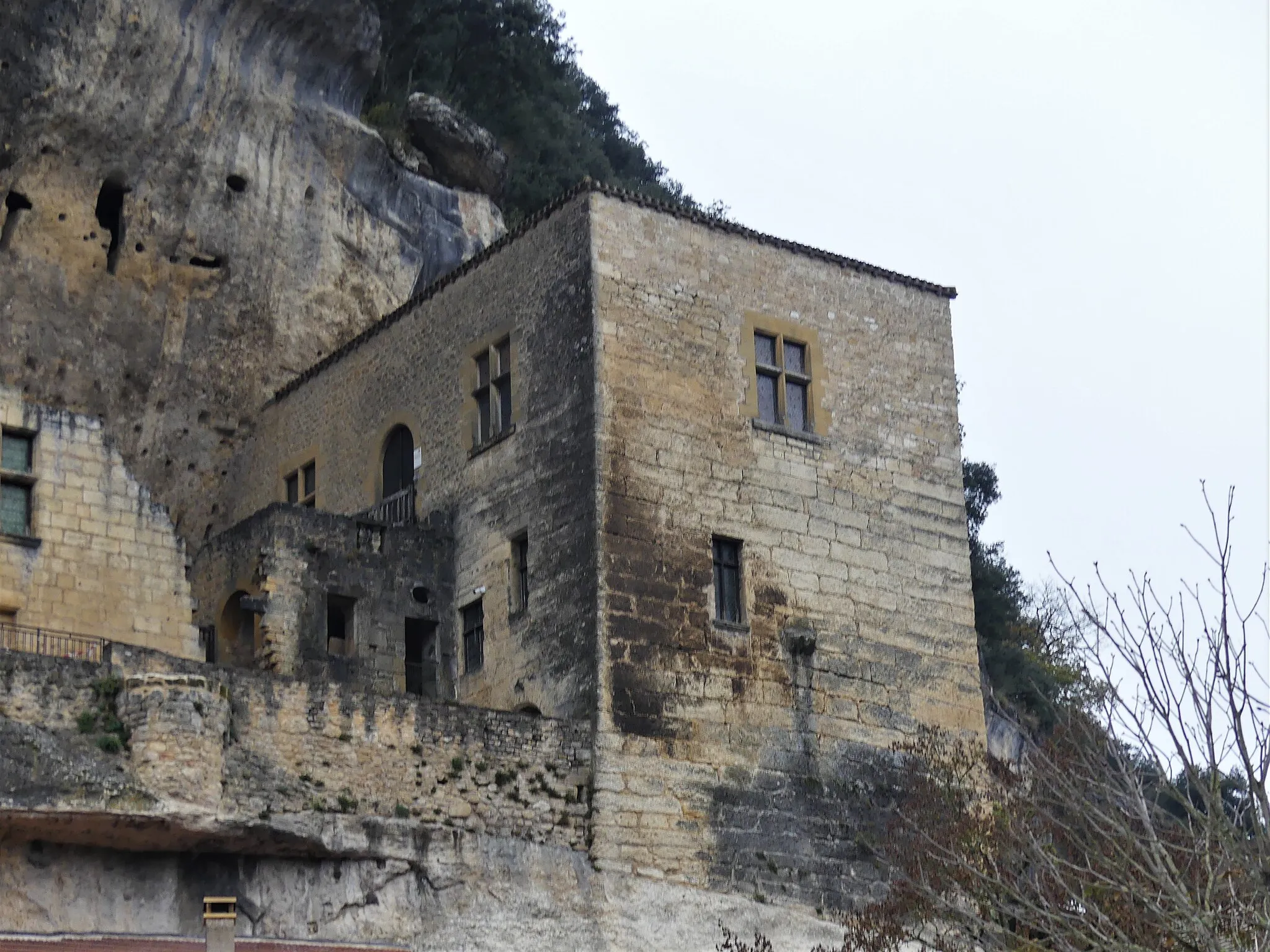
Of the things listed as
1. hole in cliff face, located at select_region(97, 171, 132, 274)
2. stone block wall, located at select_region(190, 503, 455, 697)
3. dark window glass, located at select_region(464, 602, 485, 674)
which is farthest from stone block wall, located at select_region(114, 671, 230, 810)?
hole in cliff face, located at select_region(97, 171, 132, 274)

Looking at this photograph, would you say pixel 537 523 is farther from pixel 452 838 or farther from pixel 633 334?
pixel 452 838

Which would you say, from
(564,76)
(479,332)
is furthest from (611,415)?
(564,76)

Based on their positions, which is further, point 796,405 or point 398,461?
point 398,461

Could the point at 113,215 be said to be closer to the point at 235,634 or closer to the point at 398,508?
the point at 398,508

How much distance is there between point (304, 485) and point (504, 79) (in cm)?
1353

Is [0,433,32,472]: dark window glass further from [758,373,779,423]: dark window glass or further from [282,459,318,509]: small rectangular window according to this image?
[758,373,779,423]: dark window glass

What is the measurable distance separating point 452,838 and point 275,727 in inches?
82.2

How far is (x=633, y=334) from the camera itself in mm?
24688

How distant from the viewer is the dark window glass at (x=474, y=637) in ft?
Answer: 82.1

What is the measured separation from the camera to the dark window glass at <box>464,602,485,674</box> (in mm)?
25031

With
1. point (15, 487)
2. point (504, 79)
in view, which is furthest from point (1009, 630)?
point (15, 487)

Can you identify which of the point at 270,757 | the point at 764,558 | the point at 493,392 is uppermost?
the point at 493,392

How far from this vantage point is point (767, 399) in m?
25.8

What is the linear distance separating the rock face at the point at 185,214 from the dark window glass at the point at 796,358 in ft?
26.3
